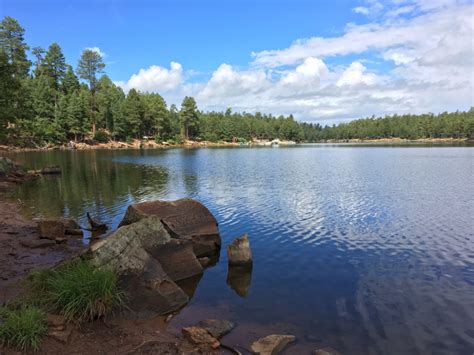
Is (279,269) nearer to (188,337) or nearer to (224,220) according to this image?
(188,337)

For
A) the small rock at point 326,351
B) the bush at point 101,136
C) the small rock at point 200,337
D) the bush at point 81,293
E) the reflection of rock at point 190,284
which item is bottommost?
the reflection of rock at point 190,284

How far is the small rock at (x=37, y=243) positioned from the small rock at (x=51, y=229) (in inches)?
23.7

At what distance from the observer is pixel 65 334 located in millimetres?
8414

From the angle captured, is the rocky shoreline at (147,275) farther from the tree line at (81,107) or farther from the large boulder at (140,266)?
the tree line at (81,107)

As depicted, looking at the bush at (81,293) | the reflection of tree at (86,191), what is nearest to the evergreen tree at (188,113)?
the reflection of tree at (86,191)

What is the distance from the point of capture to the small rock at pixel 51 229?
18.3m

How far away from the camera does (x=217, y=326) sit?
1023 centimetres

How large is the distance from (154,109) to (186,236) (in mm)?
135497

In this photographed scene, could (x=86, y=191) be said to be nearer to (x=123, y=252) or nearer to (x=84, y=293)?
(x=123, y=252)

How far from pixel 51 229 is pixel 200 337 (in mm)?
12659

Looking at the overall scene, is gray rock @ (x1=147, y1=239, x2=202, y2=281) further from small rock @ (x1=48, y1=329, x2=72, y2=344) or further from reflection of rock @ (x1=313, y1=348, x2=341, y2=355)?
reflection of rock @ (x1=313, y1=348, x2=341, y2=355)

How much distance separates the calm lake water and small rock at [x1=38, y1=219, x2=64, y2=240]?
4834 millimetres

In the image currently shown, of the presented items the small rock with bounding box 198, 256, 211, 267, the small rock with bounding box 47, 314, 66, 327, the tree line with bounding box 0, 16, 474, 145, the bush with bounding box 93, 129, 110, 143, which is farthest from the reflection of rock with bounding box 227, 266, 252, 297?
the bush with bounding box 93, 129, 110, 143

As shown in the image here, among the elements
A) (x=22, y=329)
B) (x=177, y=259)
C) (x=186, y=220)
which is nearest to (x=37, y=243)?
(x=186, y=220)
